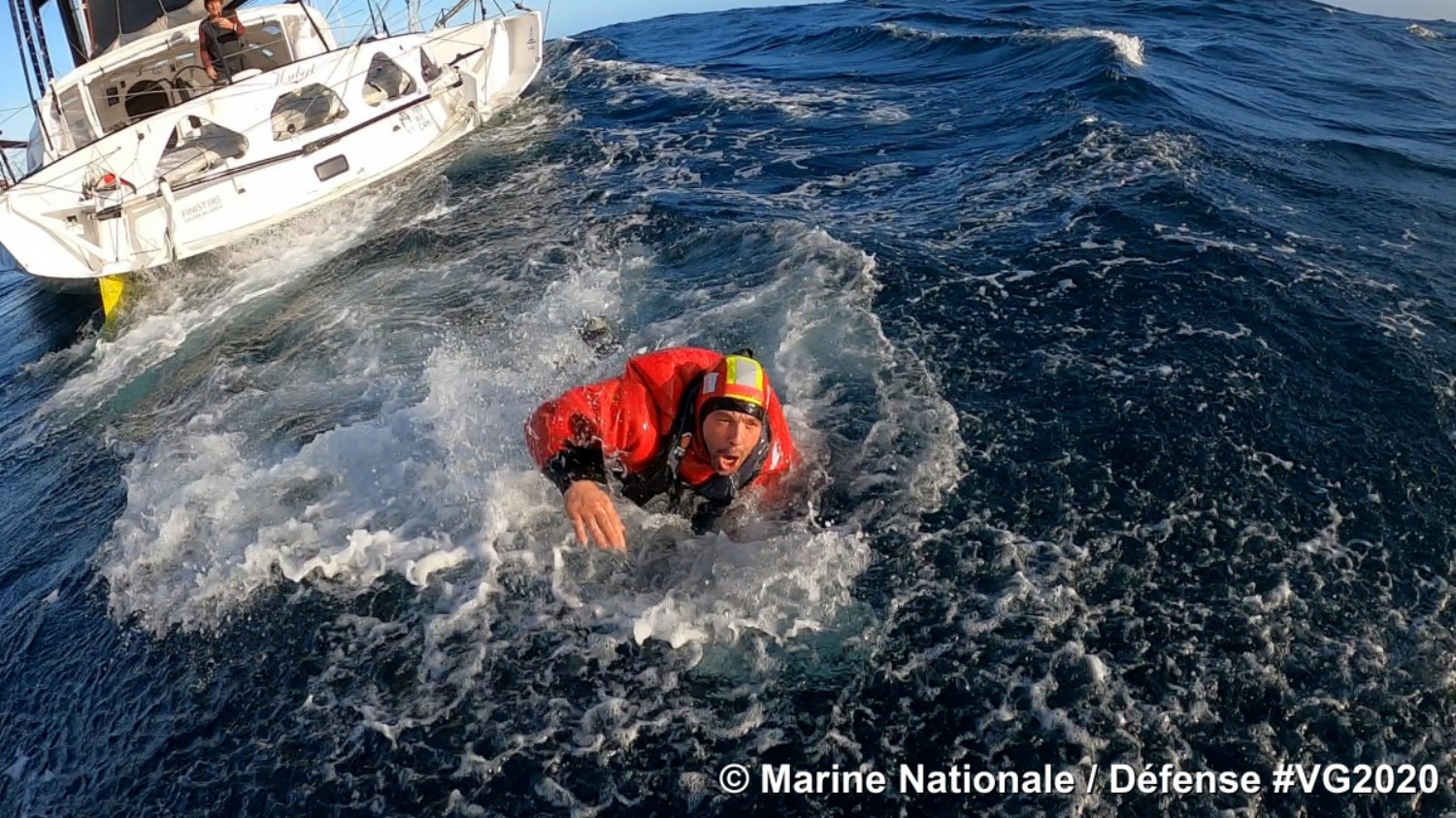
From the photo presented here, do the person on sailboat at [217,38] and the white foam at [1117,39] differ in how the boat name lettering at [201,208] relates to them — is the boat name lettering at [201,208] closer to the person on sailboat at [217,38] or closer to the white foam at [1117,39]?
the person on sailboat at [217,38]

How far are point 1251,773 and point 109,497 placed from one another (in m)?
8.35

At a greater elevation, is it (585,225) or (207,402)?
(585,225)

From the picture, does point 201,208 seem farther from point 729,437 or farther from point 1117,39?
point 1117,39

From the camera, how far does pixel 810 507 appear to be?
578 centimetres

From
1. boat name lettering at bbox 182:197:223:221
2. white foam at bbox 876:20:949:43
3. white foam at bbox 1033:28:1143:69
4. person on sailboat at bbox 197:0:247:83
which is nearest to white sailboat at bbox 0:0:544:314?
boat name lettering at bbox 182:197:223:221

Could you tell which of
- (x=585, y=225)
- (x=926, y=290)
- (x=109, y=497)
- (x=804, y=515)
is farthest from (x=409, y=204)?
(x=804, y=515)

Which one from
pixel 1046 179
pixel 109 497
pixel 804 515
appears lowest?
pixel 109 497

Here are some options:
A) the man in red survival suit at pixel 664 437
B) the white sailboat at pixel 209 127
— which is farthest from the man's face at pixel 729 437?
the white sailboat at pixel 209 127

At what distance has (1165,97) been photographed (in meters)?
→ 13.2

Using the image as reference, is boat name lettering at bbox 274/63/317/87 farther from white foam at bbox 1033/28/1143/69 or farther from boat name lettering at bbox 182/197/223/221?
white foam at bbox 1033/28/1143/69

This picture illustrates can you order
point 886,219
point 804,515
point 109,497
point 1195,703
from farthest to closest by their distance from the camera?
point 886,219, point 109,497, point 804,515, point 1195,703

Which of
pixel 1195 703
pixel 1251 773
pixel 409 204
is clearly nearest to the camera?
pixel 1251 773

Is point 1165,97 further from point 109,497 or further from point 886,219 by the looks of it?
point 109,497

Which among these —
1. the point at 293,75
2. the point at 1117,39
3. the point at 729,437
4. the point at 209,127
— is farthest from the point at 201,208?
the point at 1117,39
